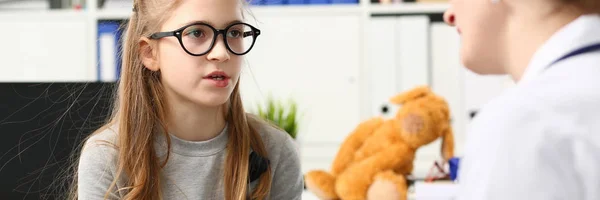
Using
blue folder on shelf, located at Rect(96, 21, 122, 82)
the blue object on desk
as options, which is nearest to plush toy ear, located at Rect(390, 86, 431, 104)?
the blue object on desk

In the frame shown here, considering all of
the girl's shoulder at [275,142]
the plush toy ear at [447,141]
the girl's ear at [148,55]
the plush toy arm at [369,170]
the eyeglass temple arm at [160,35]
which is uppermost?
the eyeglass temple arm at [160,35]

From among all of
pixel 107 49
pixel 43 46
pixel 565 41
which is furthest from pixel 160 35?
pixel 43 46

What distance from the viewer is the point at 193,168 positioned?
112 centimetres

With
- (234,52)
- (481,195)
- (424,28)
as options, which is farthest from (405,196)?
(424,28)

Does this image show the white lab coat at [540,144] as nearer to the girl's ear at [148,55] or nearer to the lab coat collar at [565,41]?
the lab coat collar at [565,41]

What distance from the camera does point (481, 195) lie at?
0.45 m

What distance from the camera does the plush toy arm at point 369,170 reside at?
1.60 m

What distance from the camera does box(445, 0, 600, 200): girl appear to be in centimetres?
44

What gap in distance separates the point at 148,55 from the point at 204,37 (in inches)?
4.7

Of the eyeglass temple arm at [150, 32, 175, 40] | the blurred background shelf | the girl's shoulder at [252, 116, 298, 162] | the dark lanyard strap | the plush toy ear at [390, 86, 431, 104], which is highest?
the blurred background shelf

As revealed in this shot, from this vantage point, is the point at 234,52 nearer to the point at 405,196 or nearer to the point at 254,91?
the point at 405,196

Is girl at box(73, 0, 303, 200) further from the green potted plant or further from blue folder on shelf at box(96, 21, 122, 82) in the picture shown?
blue folder on shelf at box(96, 21, 122, 82)

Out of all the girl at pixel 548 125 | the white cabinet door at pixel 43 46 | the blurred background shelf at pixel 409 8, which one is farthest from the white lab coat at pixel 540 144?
the white cabinet door at pixel 43 46

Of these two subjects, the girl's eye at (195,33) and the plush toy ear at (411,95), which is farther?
the plush toy ear at (411,95)
